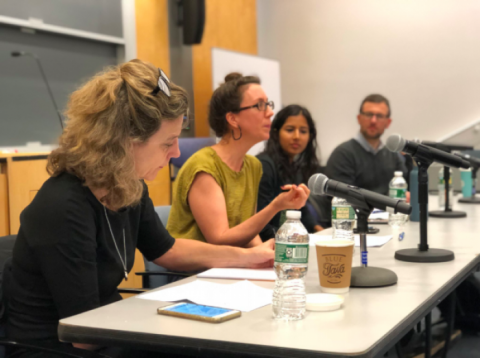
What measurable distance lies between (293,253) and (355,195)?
249mm

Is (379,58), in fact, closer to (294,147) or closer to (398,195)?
(294,147)

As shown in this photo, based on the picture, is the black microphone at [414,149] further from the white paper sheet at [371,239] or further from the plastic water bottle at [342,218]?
the white paper sheet at [371,239]

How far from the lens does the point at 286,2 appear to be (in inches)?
244

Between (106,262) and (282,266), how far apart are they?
0.47 meters

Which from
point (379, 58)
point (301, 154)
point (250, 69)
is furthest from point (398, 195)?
point (379, 58)

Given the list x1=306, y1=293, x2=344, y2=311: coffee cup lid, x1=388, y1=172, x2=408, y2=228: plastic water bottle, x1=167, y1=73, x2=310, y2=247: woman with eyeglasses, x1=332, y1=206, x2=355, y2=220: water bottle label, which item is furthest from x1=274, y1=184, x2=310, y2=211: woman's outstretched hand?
x1=388, y1=172, x2=408, y2=228: plastic water bottle

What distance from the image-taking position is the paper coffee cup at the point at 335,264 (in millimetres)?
1258

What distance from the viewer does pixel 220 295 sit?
A: 4.23ft

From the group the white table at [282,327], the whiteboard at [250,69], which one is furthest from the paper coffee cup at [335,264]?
the whiteboard at [250,69]

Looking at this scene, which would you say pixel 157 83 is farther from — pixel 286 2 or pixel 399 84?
pixel 286 2

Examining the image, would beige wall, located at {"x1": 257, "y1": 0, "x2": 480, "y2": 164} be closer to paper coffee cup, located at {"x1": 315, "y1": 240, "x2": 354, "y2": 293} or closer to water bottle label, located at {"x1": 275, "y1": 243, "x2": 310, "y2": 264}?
paper coffee cup, located at {"x1": 315, "y1": 240, "x2": 354, "y2": 293}

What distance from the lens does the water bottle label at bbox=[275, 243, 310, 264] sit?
119 cm

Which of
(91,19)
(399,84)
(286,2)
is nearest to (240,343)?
(91,19)

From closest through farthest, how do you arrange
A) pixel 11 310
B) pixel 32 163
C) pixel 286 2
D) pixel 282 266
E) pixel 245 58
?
pixel 282 266 → pixel 11 310 → pixel 32 163 → pixel 245 58 → pixel 286 2
